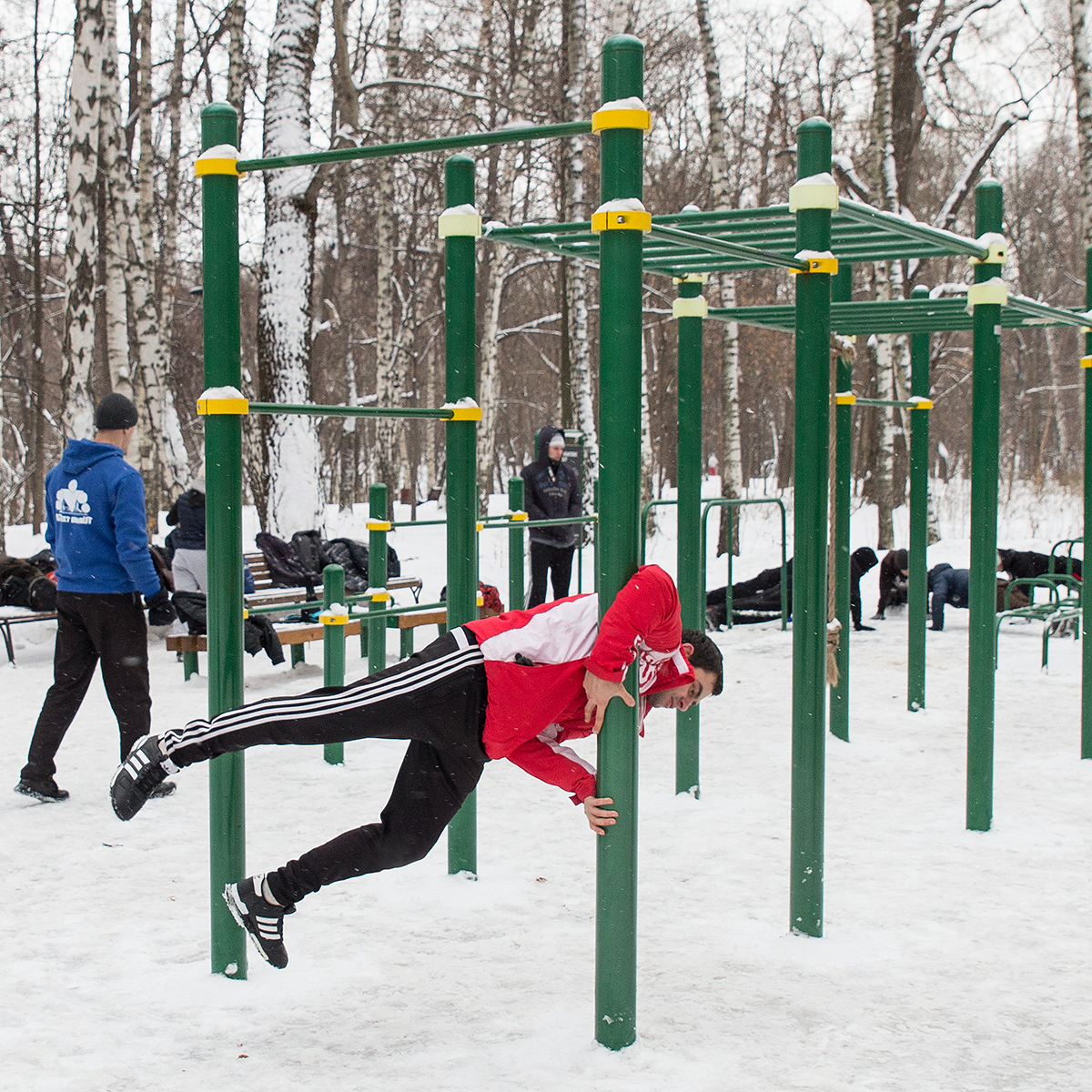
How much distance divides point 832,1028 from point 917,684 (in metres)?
4.28

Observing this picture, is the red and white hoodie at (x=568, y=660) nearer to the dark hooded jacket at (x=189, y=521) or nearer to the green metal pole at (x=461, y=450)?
the green metal pole at (x=461, y=450)

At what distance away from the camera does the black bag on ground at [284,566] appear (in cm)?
977

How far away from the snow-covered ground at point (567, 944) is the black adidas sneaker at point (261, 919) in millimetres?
205

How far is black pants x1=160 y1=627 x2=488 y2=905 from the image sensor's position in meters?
2.98

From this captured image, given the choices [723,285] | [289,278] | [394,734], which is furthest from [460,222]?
[723,285]

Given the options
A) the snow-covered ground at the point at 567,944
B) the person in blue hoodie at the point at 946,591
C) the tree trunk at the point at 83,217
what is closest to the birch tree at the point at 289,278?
the tree trunk at the point at 83,217

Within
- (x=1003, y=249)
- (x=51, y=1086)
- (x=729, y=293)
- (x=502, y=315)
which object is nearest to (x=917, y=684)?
(x=1003, y=249)

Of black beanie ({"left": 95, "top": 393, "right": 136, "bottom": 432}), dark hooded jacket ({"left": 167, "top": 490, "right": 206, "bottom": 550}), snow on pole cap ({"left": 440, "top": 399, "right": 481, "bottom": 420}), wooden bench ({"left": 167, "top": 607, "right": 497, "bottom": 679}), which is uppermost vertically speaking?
black beanie ({"left": 95, "top": 393, "right": 136, "bottom": 432})

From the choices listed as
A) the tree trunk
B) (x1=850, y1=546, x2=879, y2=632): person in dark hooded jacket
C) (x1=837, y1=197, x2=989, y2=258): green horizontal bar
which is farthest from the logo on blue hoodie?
(x1=850, y1=546, x2=879, y2=632): person in dark hooded jacket

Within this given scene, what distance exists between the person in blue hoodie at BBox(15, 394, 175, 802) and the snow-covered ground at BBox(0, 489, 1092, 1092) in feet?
1.20

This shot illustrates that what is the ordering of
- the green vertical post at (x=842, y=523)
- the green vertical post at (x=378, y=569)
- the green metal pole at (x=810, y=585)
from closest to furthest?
the green metal pole at (x=810, y=585) < the green vertical post at (x=378, y=569) < the green vertical post at (x=842, y=523)

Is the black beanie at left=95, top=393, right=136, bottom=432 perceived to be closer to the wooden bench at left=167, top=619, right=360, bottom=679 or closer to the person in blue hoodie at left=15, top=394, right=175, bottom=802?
the person in blue hoodie at left=15, top=394, right=175, bottom=802

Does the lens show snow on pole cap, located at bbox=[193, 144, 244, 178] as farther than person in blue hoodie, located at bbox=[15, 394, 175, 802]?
No

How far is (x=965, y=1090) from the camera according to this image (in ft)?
9.17
